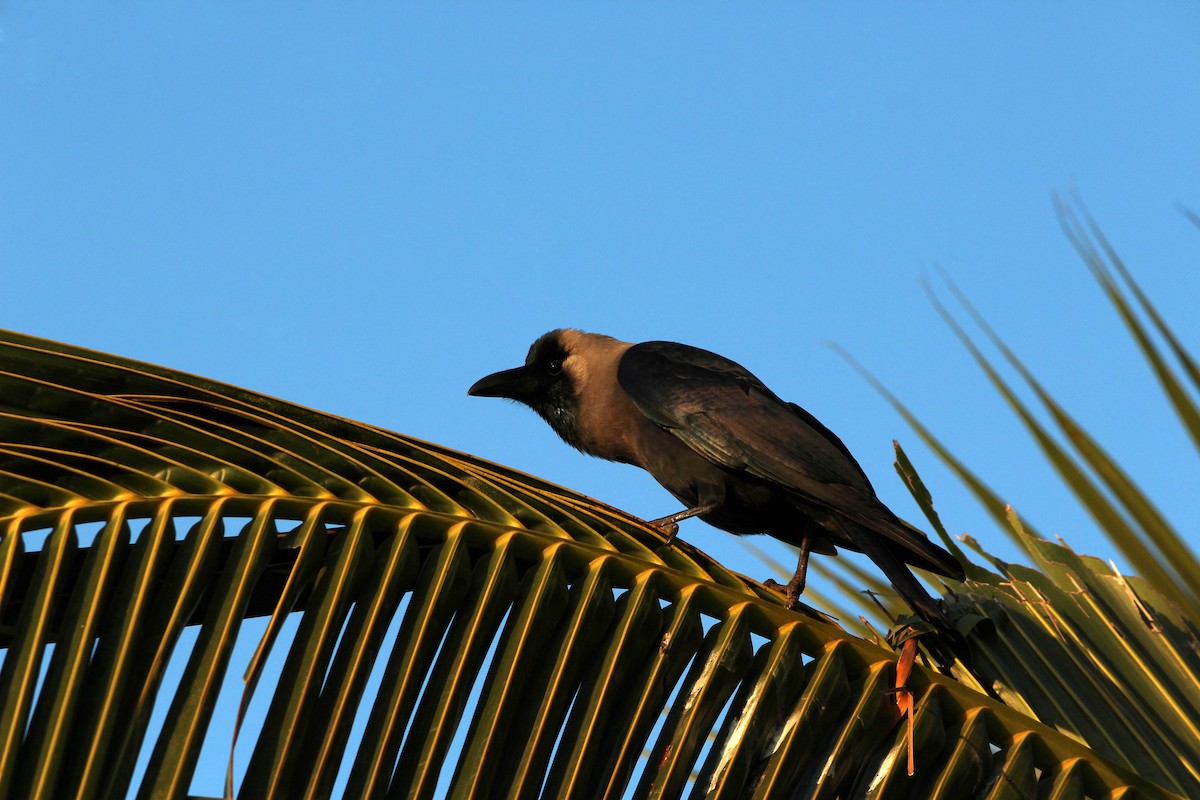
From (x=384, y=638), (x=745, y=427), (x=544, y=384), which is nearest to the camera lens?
(x=384, y=638)

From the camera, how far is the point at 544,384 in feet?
17.0

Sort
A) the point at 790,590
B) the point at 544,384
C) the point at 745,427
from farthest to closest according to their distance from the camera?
the point at 544,384
the point at 745,427
the point at 790,590

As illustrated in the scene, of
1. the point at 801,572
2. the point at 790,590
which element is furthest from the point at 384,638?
the point at 801,572

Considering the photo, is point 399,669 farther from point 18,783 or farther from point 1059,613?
point 1059,613

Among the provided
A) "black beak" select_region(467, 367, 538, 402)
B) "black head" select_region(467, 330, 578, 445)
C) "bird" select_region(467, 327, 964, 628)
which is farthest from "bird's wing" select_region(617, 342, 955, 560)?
"black beak" select_region(467, 367, 538, 402)

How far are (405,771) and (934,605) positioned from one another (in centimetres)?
120

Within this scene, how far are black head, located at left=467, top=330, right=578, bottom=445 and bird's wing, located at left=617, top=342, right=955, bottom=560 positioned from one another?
506mm

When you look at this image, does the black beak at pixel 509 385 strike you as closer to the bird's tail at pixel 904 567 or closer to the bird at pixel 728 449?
the bird at pixel 728 449

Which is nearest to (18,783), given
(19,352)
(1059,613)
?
(19,352)

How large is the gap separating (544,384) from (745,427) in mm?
1433

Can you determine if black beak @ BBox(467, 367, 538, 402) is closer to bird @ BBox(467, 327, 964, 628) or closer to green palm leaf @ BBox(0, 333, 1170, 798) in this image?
bird @ BBox(467, 327, 964, 628)

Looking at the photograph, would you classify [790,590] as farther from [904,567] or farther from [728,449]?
[728,449]

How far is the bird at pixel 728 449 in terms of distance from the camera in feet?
10.9

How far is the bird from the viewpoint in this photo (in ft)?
10.9
